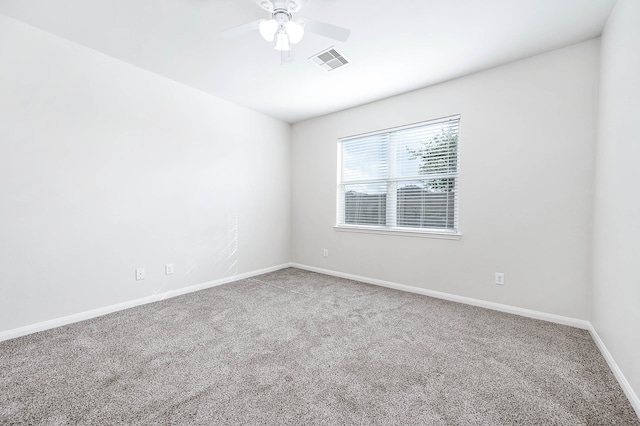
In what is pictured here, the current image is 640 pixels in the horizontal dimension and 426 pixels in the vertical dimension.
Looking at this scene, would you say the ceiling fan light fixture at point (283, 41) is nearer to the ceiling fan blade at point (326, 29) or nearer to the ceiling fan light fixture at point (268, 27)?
the ceiling fan light fixture at point (268, 27)

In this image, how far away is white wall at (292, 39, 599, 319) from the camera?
239 centimetres

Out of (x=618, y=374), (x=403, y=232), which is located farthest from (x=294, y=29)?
(x=618, y=374)

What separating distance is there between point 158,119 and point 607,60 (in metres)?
4.19

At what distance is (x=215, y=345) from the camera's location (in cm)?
208

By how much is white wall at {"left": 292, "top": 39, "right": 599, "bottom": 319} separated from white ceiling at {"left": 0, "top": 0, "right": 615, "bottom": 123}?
245 mm

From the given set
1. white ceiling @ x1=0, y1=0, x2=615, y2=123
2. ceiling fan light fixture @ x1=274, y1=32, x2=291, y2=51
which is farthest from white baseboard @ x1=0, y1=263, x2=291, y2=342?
ceiling fan light fixture @ x1=274, y1=32, x2=291, y2=51

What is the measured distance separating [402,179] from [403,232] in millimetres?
701

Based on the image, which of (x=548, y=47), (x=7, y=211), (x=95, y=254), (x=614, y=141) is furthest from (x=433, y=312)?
(x=7, y=211)

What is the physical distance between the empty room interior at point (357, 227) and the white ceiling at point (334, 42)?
0.08ft

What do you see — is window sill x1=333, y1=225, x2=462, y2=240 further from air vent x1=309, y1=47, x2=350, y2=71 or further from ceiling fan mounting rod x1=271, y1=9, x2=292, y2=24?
ceiling fan mounting rod x1=271, y1=9, x2=292, y2=24

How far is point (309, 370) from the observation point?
176 centimetres

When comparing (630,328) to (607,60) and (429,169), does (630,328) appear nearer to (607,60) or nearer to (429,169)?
(607,60)

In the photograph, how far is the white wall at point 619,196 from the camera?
1.50m

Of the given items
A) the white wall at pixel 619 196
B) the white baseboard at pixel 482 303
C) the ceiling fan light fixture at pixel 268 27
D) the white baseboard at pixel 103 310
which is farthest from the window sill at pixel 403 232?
the ceiling fan light fixture at pixel 268 27
